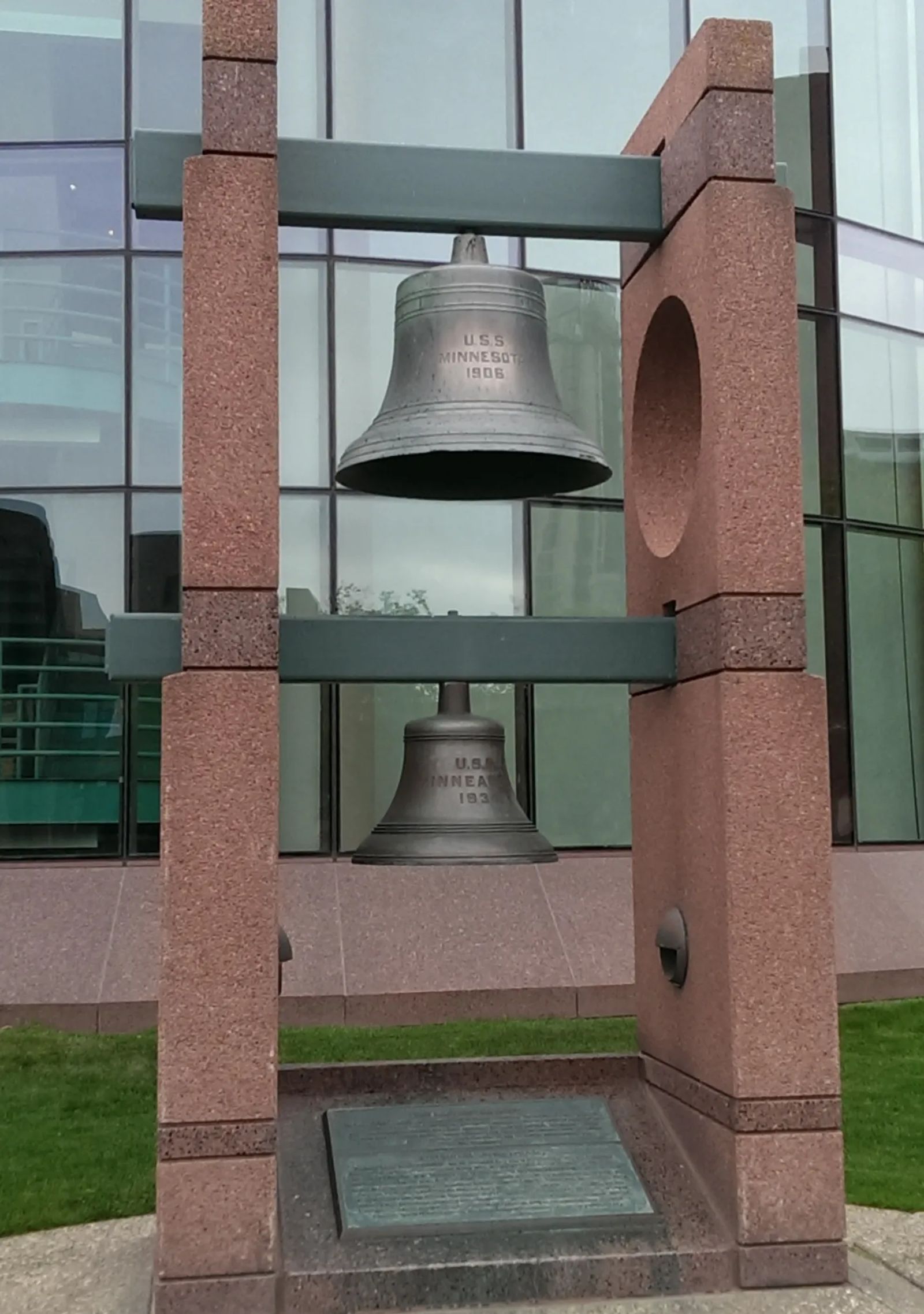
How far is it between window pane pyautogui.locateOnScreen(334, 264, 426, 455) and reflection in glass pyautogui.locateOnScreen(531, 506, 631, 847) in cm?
175

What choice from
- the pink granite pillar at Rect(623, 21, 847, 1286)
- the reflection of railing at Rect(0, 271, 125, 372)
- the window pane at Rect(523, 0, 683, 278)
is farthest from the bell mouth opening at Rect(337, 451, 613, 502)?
the window pane at Rect(523, 0, 683, 278)

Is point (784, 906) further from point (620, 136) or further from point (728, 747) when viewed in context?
point (620, 136)

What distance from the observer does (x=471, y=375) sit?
4.57 metres

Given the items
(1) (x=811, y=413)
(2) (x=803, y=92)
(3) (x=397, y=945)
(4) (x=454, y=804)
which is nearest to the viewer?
(4) (x=454, y=804)

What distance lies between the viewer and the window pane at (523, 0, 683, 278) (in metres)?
13.1

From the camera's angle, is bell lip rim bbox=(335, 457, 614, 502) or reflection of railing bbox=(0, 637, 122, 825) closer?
bell lip rim bbox=(335, 457, 614, 502)

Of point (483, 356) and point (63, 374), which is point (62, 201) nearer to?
point (63, 374)

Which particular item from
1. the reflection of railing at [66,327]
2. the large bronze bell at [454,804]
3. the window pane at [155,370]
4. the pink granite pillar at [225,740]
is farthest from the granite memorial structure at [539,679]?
the reflection of railing at [66,327]

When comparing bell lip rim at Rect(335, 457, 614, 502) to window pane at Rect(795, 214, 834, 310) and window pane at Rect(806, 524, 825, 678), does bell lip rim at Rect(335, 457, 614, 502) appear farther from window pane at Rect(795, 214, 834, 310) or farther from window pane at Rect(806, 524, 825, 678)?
window pane at Rect(795, 214, 834, 310)

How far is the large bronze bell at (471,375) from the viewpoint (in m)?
4.46

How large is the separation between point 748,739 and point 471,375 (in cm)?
143

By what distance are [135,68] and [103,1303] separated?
36.6 ft

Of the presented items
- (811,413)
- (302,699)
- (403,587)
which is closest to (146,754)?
(302,699)

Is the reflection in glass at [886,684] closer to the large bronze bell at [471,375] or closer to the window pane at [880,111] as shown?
the window pane at [880,111]
